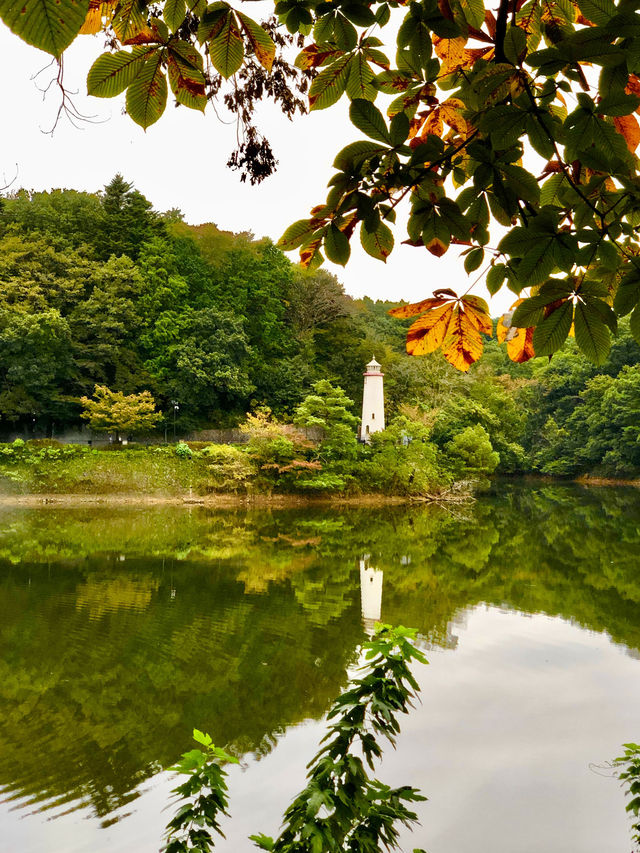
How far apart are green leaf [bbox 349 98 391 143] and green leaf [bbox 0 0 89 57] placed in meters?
0.34

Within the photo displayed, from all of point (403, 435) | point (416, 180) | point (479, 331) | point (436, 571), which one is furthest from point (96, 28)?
point (403, 435)

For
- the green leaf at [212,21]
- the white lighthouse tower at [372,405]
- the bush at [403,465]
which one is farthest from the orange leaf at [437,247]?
the white lighthouse tower at [372,405]

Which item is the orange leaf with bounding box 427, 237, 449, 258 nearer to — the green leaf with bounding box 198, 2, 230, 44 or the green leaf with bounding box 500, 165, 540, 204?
the green leaf with bounding box 500, 165, 540, 204

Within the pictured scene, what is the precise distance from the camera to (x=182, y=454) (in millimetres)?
18984

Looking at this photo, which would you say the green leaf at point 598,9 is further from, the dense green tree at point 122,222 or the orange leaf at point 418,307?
the dense green tree at point 122,222

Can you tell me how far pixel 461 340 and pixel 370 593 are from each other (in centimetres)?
769

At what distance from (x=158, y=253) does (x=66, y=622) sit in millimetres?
19259

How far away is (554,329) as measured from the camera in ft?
2.27

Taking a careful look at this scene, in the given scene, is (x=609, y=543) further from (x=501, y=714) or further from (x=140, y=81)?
(x=140, y=81)

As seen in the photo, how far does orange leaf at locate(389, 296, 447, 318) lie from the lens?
0.88m

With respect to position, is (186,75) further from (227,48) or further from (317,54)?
(317,54)

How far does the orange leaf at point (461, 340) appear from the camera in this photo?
2.93ft

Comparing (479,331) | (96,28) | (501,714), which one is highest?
(96,28)

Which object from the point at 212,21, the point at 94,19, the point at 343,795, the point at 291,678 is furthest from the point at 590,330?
the point at 291,678
